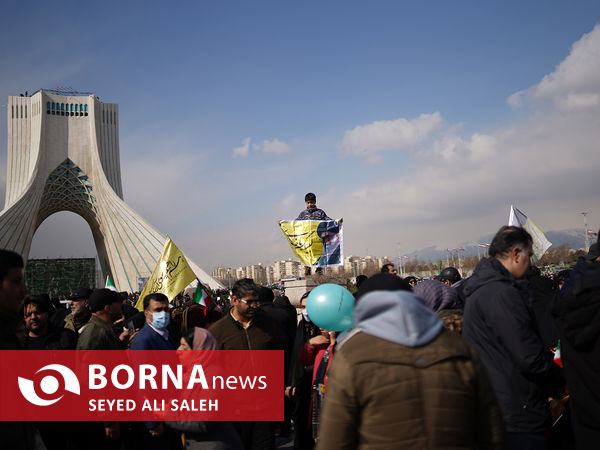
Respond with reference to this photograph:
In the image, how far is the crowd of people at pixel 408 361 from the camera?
5.08 feet

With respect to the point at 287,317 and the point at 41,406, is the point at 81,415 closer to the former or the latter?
the point at 41,406

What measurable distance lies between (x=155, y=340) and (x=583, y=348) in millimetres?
2872

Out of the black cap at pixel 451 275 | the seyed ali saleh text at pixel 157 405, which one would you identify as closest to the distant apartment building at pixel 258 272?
the black cap at pixel 451 275

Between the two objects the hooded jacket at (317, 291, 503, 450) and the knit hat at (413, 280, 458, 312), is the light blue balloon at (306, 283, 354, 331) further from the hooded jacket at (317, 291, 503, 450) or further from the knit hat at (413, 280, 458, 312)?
the hooded jacket at (317, 291, 503, 450)

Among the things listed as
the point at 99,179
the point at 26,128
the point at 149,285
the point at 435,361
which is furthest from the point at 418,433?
the point at 26,128

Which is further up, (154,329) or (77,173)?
(77,173)

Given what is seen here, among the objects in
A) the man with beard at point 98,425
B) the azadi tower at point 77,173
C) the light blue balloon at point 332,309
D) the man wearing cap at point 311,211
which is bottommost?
the man with beard at point 98,425

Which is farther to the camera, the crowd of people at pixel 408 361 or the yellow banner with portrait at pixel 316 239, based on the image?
the yellow banner with portrait at pixel 316 239

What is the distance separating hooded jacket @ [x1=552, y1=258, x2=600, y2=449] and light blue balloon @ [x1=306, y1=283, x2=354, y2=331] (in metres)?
1.32

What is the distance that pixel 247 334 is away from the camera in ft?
12.6

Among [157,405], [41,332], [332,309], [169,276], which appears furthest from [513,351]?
[169,276]

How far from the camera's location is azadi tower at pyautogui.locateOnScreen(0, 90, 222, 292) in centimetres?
3344

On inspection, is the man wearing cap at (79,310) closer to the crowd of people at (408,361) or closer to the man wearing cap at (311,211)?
the crowd of people at (408,361)

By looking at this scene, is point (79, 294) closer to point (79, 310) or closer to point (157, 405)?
point (79, 310)
